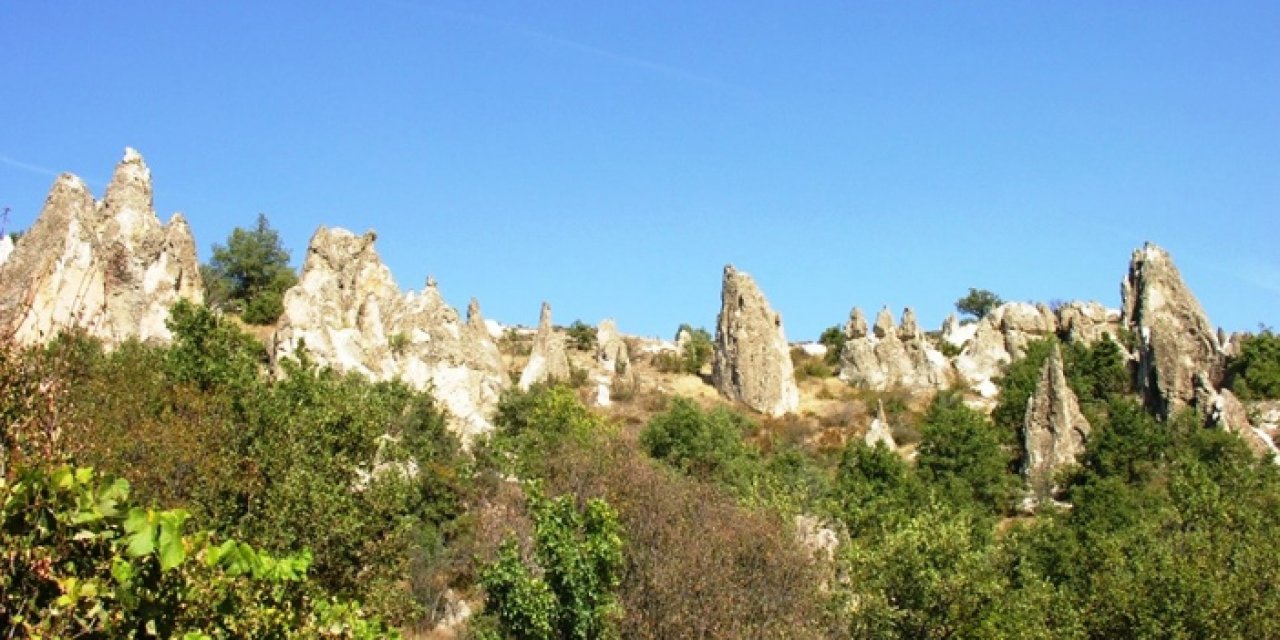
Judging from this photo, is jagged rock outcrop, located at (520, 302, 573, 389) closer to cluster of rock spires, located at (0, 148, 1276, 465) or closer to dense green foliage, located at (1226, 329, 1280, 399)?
cluster of rock spires, located at (0, 148, 1276, 465)

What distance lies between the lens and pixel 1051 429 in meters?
56.4

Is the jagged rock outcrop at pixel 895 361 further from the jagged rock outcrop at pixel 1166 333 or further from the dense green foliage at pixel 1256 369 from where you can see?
the dense green foliage at pixel 1256 369

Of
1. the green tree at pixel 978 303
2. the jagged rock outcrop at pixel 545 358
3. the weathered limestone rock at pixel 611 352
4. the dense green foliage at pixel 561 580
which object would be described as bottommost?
the dense green foliage at pixel 561 580

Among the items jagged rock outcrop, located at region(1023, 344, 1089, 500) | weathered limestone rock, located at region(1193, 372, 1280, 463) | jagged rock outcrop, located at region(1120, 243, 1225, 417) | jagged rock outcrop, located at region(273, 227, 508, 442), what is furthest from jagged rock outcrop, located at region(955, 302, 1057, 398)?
jagged rock outcrop, located at region(273, 227, 508, 442)

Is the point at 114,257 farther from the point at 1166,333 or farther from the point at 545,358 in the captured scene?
the point at 1166,333

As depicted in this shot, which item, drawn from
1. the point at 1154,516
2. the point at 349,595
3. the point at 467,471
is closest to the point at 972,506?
the point at 1154,516

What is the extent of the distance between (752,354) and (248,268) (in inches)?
1137

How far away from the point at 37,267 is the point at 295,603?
31.2 metres

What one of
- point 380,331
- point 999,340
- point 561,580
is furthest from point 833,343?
point 561,580

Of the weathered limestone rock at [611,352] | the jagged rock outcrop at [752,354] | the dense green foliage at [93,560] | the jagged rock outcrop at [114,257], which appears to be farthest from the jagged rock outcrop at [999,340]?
the dense green foliage at [93,560]

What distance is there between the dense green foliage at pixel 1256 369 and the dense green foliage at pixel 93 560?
62.9 metres

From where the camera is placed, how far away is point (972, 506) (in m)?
47.0

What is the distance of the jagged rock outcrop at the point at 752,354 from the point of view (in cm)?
6744

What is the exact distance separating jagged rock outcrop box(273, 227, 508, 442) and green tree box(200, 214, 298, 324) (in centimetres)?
1724
